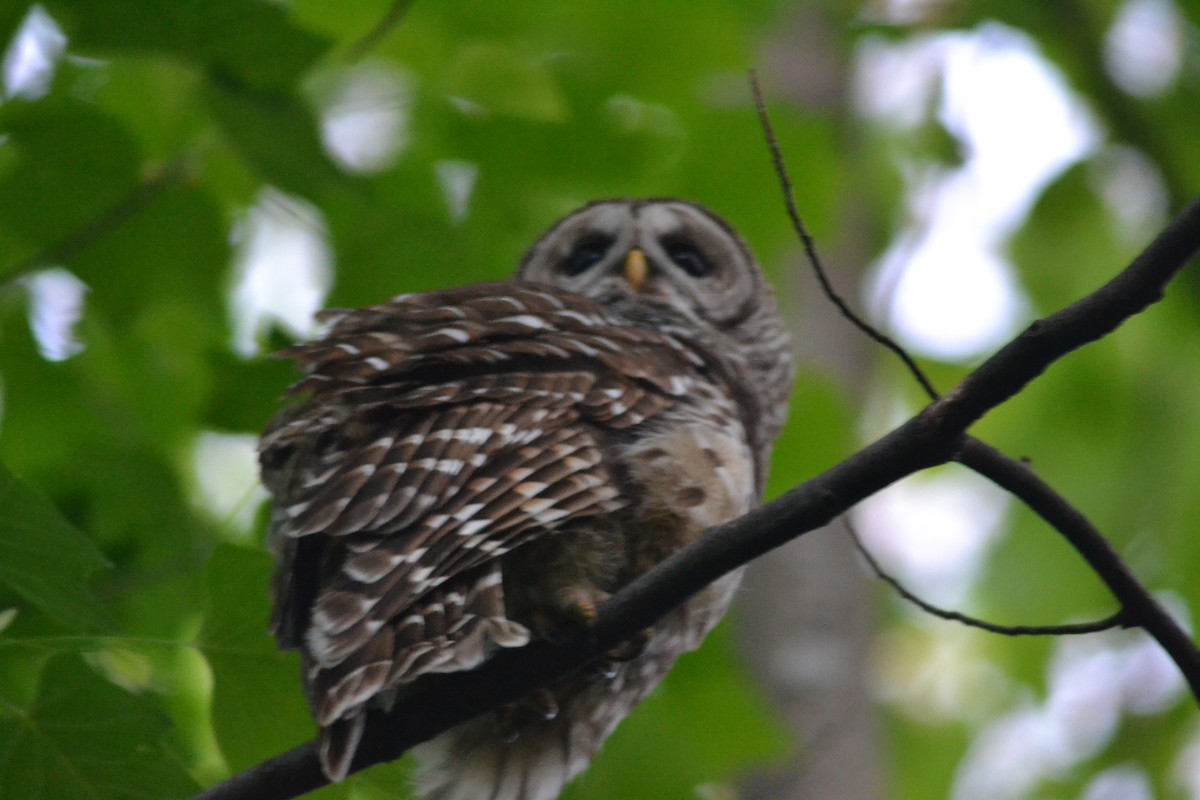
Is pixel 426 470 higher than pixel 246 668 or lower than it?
higher

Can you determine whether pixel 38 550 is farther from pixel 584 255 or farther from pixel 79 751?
pixel 584 255

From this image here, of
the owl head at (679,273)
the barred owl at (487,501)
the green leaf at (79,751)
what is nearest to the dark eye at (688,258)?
the owl head at (679,273)

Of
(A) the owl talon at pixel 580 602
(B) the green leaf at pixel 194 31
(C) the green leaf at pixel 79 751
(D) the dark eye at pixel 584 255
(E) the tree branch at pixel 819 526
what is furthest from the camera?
(D) the dark eye at pixel 584 255

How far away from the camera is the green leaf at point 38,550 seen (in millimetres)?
2023

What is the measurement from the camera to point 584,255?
12.6ft

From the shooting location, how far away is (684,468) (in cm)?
241

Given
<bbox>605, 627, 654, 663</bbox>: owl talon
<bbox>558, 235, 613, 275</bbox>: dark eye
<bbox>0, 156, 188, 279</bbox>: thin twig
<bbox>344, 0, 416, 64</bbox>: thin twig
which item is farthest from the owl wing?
<bbox>558, 235, 613, 275</bbox>: dark eye

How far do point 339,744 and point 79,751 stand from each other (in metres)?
0.51

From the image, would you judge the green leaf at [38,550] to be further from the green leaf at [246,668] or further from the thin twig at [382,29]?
the thin twig at [382,29]

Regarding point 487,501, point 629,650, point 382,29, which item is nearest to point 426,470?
point 487,501

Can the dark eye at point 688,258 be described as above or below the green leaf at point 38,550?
below

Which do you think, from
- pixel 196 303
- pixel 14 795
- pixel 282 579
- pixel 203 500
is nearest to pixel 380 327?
pixel 282 579

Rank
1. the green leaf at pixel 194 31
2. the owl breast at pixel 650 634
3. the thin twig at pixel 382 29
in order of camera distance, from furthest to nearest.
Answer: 1. the thin twig at pixel 382 29
2. the green leaf at pixel 194 31
3. the owl breast at pixel 650 634

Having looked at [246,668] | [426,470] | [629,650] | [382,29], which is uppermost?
[382,29]
